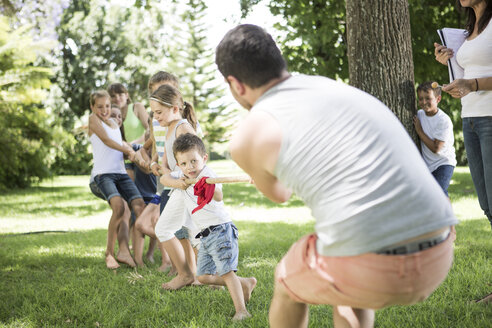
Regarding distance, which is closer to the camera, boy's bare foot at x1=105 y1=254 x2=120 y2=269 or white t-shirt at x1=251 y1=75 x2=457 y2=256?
white t-shirt at x1=251 y1=75 x2=457 y2=256

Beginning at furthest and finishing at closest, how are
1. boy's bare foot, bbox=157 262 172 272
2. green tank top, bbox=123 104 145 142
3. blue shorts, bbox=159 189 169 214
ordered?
green tank top, bbox=123 104 145 142 → boy's bare foot, bbox=157 262 172 272 → blue shorts, bbox=159 189 169 214

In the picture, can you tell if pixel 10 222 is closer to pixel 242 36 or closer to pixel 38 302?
pixel 38 302

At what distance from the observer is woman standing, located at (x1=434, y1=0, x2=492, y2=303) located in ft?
11.1

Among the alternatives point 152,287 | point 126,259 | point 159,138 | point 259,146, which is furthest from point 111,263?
point 259,146

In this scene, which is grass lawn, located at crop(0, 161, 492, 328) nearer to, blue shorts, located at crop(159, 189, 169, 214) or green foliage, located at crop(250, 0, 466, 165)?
blue shorts, located at crop(159, 189, 169, 214)

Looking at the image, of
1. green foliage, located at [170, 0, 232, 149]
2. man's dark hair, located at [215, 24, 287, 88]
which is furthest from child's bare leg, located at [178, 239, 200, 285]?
green foliage, located at [170, 0, 232, 149]

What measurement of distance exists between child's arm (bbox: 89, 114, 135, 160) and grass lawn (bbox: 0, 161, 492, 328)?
4.30 ft

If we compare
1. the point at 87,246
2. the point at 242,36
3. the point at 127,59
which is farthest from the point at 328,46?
the point at 127,59

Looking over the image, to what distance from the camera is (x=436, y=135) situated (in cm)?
498

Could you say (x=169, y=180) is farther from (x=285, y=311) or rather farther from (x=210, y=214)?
(x=285, y=311)

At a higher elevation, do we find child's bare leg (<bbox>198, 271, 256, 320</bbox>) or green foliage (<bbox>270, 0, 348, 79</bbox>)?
green foliage (<bbox>270, 0, 348, 79</bbox>)

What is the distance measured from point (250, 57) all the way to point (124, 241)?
4391 millimetres

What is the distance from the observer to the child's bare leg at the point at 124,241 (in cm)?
566

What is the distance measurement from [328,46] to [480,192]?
745 cm
